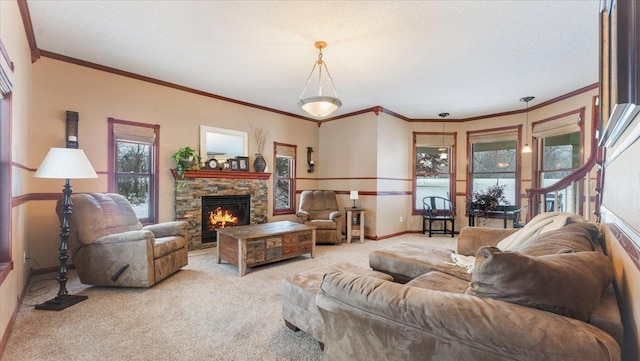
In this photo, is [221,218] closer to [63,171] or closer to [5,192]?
[63,171]

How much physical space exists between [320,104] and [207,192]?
279 cm

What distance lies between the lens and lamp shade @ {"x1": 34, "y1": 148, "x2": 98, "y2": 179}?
2.51 metres

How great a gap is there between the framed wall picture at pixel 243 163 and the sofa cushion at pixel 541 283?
4.82 m

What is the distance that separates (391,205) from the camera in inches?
246

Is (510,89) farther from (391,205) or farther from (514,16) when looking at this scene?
(391,205)

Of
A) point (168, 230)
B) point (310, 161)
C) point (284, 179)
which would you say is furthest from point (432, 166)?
point (168, 230)

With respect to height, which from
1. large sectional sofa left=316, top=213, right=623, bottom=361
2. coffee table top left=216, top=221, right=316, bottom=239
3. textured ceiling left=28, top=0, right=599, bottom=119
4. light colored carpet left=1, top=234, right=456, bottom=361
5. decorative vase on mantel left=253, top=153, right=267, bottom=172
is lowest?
light colored carpet left=1, top=234, right=456, bottom=361

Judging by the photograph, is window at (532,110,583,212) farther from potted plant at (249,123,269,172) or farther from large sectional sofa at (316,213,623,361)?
potted plant at (249,123,269,172)

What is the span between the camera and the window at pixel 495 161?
6055mm

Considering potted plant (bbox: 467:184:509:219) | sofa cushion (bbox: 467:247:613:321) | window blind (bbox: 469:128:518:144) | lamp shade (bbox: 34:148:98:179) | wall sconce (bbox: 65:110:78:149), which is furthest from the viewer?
window blind (bbox: 469:128:518:144)

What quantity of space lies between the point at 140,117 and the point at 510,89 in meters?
5.91

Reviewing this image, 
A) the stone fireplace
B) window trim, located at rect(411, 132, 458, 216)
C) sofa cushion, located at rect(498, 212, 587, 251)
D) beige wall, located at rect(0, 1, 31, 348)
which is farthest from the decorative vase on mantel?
sofa cushion, located at rect(498, 212, 587, 251)

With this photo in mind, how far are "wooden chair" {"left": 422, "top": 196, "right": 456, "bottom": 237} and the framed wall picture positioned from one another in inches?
158

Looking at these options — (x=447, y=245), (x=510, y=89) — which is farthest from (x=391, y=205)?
(x=510, y=89)
